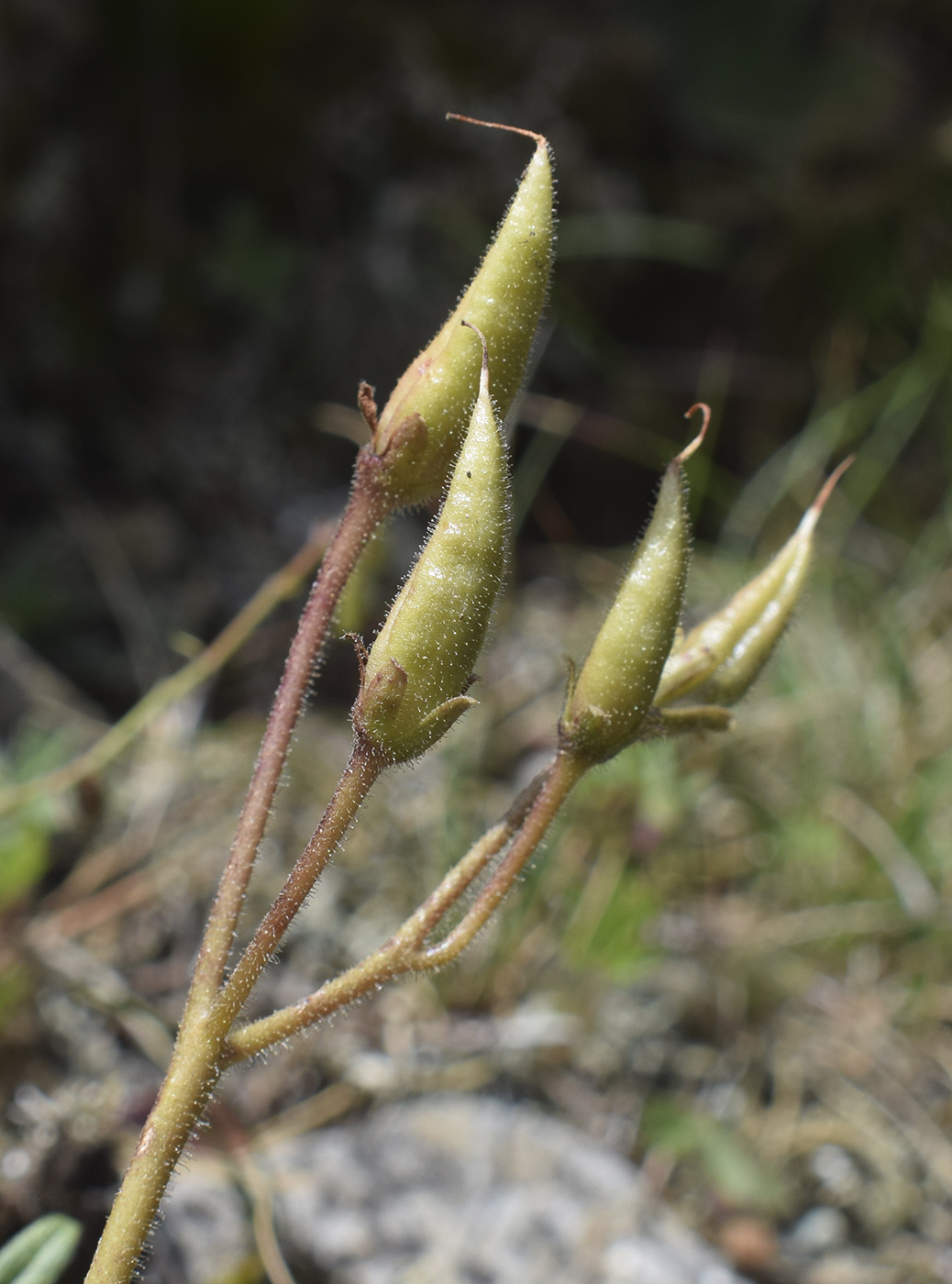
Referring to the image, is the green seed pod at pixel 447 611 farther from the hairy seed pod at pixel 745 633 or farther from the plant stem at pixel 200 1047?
the hairy seed pod at pixel 745 633

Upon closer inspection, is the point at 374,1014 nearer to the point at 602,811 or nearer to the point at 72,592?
the point at 602,811

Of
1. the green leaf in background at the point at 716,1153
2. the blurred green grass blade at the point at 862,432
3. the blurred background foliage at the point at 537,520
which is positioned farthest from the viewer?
the blurred green grass blade at the point at 862,432

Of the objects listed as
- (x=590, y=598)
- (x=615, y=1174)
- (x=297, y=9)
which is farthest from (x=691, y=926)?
(x=297, y=9)

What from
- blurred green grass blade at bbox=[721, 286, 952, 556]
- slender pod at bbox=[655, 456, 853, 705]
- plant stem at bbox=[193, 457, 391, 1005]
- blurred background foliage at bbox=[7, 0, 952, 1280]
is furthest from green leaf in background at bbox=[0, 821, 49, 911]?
blurred green grass blade at bbox=[721, 286, 952, 556]

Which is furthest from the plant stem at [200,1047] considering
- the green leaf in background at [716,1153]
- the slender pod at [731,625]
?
the green leaf in background at [716,1153]

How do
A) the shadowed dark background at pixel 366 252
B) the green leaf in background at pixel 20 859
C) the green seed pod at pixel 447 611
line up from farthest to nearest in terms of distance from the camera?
the shadowed dark background at pixel 366 252
the green leaf in background at pixel 20 859
the green seed pod at pixel 447 611

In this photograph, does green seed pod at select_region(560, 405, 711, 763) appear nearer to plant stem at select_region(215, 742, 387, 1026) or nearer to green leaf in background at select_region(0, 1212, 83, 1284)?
plant stem at select_region(215, 742, 387, 1026)

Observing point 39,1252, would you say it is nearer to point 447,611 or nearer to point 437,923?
point 437,923
